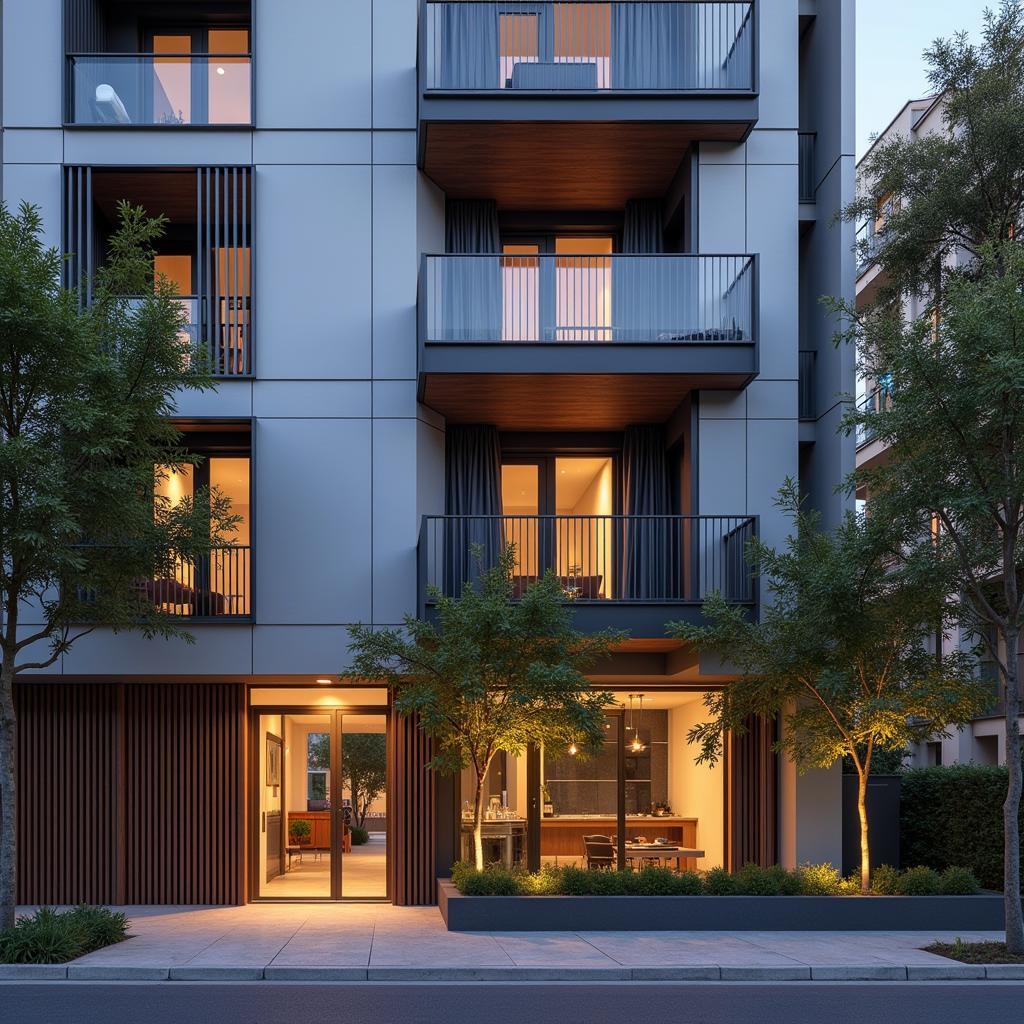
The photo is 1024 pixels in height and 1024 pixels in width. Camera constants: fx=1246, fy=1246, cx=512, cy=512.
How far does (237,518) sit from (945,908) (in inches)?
413

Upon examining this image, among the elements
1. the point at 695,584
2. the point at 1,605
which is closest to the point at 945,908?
the point at 695,584

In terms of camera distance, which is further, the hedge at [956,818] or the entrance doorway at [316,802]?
the entrance doorway at [316,802]

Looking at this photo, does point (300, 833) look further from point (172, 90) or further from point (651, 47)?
point (651, 47)

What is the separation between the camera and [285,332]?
18.7m

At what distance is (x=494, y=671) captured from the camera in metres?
16.2

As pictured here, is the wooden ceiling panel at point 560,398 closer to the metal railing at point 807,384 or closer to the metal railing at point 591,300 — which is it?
the metal railing at point 591,300

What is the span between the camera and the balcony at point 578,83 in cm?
1823

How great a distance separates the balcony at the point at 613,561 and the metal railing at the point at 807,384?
2.60 meters

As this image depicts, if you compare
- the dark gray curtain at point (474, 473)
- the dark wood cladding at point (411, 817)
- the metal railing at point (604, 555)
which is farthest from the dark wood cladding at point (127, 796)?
the dark gray curtain at point (474, 473)

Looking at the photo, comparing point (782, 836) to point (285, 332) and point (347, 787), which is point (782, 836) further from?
point (285, 332)

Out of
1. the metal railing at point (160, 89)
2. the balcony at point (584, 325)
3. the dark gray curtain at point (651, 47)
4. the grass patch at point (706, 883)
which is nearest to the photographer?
the grass patch at point (706, 883)

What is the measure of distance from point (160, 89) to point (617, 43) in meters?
7.05

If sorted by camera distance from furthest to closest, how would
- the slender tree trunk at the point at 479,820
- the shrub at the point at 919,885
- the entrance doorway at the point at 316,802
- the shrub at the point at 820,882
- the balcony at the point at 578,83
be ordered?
1. the entrance doorway at the point at 316,802
2. the balcony at the point at 578,83
3. the slender tree trunk at the point at 479,820
4. the shrub at the point at 820,882
5. the shrub at the point at 919,885

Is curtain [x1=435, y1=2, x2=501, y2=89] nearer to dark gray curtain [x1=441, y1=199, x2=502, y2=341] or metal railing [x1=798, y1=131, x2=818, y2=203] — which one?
dark gray curtain [x1=441, y1=199, x2=502, y2=341]
